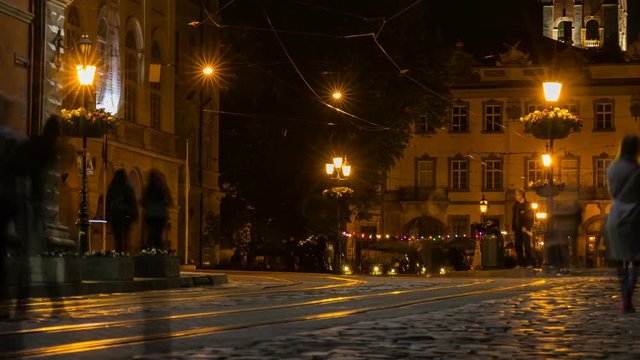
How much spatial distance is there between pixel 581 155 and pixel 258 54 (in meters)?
36.8

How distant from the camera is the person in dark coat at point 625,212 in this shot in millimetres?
12812

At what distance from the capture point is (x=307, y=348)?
9.52 meters

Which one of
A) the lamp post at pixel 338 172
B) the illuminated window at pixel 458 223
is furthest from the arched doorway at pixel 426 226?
the lamp post at pixel 338 172

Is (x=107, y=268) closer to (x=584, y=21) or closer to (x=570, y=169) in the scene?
(x=570, y=169)

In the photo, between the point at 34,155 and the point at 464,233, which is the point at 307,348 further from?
the point at 464,233

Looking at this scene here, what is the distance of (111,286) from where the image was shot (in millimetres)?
21922

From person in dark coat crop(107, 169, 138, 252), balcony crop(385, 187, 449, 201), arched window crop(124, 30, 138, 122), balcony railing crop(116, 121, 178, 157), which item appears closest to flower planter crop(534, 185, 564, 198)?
person in dark coat crop(107, 169, 138, 252)

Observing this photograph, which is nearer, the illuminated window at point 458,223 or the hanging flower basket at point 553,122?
the hanging flower basket at point 553,122

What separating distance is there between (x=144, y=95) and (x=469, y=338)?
3996 centimetres

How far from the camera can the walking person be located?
27844 millimetres

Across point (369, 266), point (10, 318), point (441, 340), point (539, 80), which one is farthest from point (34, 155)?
point (539, 80)

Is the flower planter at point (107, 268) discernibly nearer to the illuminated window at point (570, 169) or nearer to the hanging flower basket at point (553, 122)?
the hanging flower basket at point (553, 122)

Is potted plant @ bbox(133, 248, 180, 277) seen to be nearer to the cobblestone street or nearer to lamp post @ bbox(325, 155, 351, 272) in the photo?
the cobblestone street

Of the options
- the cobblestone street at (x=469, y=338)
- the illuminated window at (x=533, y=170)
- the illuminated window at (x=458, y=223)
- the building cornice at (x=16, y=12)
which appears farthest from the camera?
the illuminated window at (x=458, y=223)
